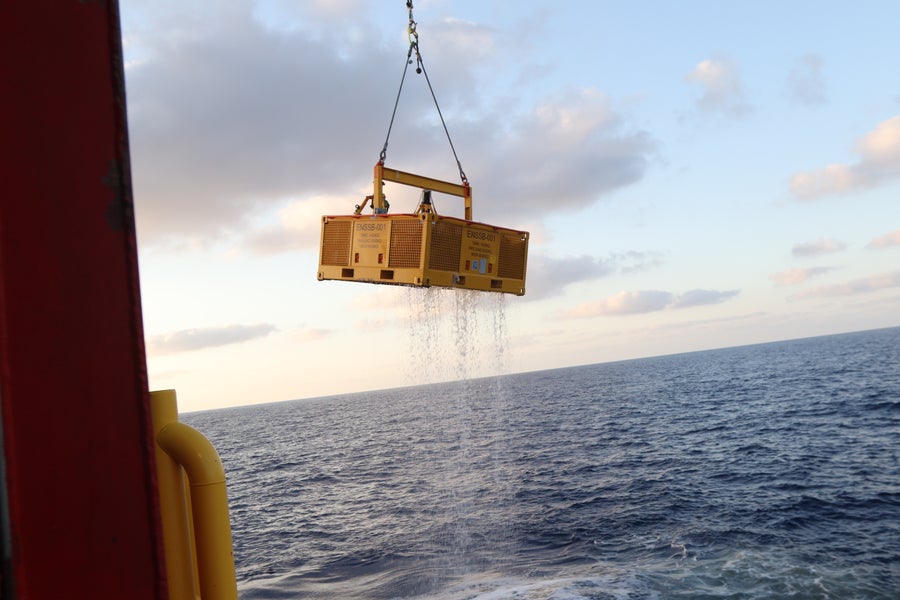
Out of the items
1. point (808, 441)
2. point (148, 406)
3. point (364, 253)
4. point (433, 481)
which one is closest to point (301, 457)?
point (433, 481)

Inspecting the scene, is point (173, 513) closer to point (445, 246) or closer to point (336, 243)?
point (445, 246)

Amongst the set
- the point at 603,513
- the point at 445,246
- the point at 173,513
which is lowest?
the point at 603,513

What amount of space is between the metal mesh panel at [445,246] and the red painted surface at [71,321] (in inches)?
314

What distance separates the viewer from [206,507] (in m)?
2.40

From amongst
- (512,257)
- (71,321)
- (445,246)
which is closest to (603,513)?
(512,257)

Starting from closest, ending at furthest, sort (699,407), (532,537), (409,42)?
1. (409,42)
2. (532,537)
3. (699,407)

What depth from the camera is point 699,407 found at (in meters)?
57.8

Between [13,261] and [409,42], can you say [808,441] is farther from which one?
[13,261]

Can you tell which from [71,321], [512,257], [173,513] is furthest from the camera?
[512,257]

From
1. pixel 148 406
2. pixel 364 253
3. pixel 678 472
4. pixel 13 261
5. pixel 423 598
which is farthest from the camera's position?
pixel 678 472

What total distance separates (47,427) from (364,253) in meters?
8.78

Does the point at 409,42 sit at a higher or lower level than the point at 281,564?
higher

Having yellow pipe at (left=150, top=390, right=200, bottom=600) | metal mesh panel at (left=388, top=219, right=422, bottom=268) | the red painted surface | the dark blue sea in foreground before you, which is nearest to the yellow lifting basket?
metal mesh panel at (left=388, top=219, right=422, bottom=268)

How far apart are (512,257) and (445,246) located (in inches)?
67.3
